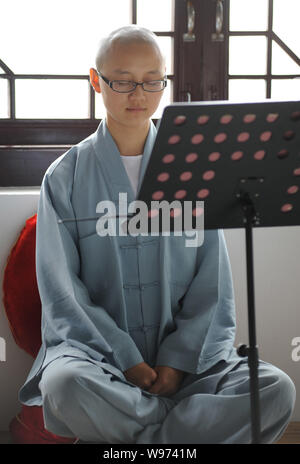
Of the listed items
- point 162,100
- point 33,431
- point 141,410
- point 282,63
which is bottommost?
point 33,431

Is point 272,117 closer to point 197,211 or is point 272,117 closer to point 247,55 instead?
point 197,211

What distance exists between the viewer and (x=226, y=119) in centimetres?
118

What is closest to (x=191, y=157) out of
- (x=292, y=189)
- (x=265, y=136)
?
(x=265, y=136)

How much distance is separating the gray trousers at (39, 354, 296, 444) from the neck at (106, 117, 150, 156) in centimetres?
57

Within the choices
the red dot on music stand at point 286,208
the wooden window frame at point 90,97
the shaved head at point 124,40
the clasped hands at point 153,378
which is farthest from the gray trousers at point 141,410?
the wooden window frame at point 90,97

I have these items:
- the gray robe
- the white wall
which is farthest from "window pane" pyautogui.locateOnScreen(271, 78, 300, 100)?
the gray robe

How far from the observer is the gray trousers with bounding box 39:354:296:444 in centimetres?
144

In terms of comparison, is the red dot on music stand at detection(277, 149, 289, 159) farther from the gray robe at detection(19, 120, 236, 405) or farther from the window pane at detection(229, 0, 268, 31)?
the window pane at detection(229, 0, 268, 31)

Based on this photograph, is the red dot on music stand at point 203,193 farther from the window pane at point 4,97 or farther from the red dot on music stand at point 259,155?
the window pane at point 4,97

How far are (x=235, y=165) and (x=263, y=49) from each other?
130 centimetres
